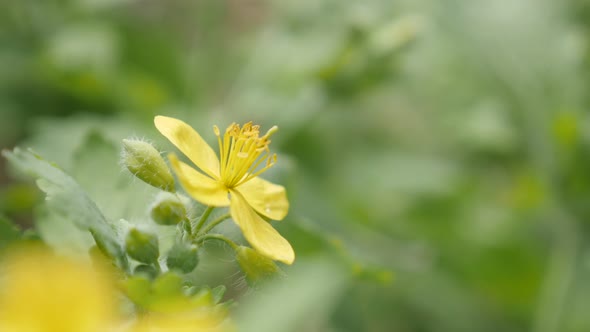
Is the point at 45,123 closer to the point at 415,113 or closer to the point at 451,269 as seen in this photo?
the point at 451,269

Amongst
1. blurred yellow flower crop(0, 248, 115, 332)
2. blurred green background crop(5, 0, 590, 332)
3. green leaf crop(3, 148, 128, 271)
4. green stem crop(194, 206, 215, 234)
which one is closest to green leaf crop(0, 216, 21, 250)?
green leaf crop(3, 148, 128, 271)

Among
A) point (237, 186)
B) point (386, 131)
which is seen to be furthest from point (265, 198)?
point (386, 131)

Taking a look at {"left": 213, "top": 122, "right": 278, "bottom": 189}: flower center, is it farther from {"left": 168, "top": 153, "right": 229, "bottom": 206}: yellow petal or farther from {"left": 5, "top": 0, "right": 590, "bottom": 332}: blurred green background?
{"left": 5, "top": 0, "right": 590, "bottom": 332}: blurred green background

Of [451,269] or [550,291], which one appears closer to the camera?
[550,291]

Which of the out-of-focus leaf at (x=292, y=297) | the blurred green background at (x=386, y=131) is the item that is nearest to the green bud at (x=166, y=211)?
the out-of-focus leaf at (x=292, y=297)

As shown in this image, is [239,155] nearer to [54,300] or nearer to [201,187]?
[201,187]

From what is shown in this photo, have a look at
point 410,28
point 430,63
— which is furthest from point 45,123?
point 430,63

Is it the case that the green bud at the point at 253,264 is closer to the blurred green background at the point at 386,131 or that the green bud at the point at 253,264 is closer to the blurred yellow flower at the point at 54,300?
the blurred yellow flower at the point at 54,300
